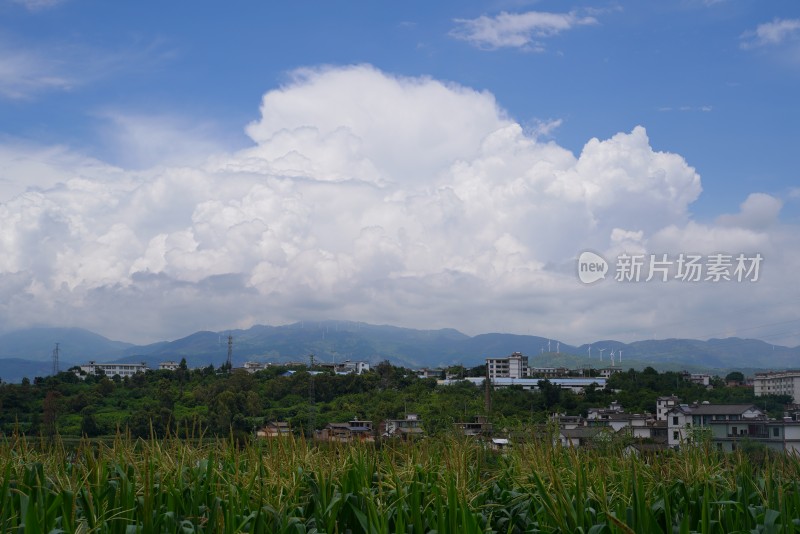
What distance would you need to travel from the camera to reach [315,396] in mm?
31203

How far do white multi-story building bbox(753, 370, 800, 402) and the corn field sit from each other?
2627 centimetres

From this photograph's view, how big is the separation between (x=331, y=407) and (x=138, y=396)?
747cm

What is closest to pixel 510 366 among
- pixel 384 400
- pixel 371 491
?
pixel 384 400

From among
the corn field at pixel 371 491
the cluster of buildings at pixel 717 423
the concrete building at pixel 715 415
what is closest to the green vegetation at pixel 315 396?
the cluster of buildings at pixel 717 423

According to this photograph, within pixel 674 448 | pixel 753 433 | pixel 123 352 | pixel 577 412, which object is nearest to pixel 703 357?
pixel 577 412

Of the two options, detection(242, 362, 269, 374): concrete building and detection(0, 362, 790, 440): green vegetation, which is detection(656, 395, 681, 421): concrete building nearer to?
detection(0, 362, 790, 440): green vegetation

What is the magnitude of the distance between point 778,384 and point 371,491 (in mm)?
32883

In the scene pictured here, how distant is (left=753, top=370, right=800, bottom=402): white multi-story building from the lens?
2947cm

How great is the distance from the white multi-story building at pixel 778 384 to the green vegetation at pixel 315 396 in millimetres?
755

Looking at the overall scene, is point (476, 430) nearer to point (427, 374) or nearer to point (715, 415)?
point (715, 415)

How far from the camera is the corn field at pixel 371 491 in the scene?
4.04 m

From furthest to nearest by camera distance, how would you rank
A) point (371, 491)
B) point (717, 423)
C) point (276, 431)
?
point (717, 423) < point (276, 431) < point (371, 491)

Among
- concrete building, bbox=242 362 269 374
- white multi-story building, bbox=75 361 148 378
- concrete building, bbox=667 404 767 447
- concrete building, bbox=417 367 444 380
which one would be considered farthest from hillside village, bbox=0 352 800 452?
concrete building, bbox=417 367 444 380

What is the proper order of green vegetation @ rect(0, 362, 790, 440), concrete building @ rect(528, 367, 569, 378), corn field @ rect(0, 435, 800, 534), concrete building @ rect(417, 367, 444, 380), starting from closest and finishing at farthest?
corn field @ rect(0, 435, 800, 534) < green vegetation @ rect(0, 362, 790, 440) < concrete building @ rect(417, 367, 444, 380) < concrete building @ rect(528, 367, 569, 378)
